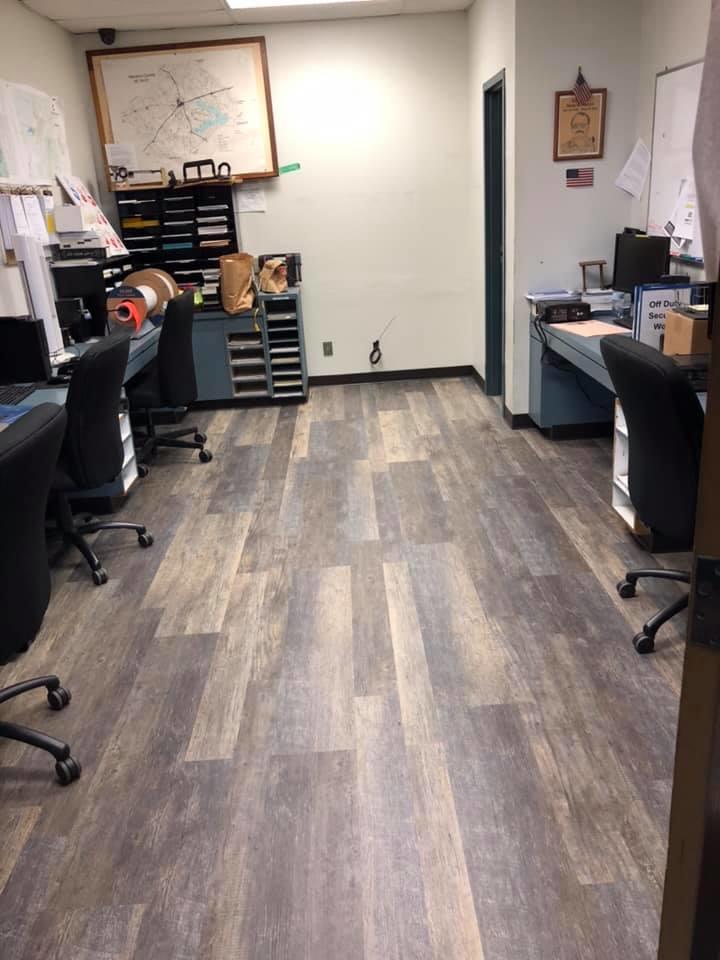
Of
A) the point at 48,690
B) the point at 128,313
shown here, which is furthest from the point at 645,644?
the point at 128,313

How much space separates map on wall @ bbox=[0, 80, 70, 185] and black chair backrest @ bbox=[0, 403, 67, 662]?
102 inches

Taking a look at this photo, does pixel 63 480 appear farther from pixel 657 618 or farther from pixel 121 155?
pixel 121 155

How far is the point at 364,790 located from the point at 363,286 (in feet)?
14.2

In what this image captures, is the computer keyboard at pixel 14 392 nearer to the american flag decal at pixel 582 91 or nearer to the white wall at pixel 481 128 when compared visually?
the white wall at pixel 481 128

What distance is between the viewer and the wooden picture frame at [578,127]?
3904 millimetres

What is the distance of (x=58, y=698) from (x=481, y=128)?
4213 millimetres

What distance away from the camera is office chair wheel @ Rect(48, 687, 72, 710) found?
220 centimetres

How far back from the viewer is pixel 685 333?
8.75 feet

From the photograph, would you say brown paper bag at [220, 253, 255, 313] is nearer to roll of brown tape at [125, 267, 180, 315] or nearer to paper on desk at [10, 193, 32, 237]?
roll of brown tape at [125, 267, 180, 315]

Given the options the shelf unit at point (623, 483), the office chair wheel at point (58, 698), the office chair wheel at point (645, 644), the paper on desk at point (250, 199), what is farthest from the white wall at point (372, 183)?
the office chair wheel at point (58, 698)

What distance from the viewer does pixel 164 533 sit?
3.38 meters

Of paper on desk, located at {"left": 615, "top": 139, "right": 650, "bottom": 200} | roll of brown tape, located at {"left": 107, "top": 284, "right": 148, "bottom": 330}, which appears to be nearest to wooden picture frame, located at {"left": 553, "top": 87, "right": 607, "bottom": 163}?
paper on desk, located at {"left": 615, "top": 139, "right": 650, "bottom": 200}

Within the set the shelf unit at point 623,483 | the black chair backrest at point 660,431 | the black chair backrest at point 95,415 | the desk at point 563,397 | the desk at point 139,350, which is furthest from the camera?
the desk at point 563,397

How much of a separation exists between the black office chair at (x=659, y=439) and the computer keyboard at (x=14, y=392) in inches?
85.7
